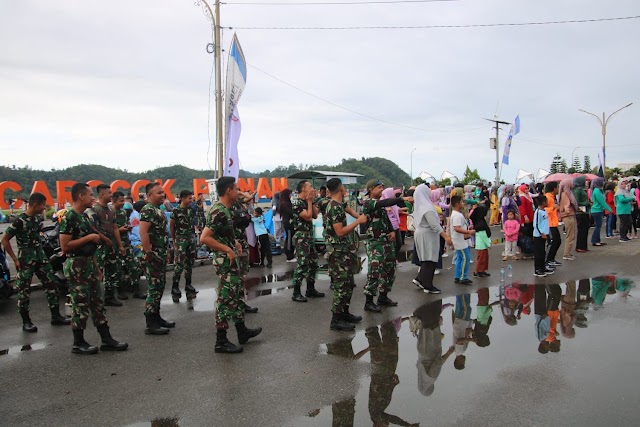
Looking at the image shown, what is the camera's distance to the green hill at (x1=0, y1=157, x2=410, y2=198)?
4784 centimetres

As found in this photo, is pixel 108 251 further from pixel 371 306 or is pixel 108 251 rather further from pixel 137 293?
pixel 371 306

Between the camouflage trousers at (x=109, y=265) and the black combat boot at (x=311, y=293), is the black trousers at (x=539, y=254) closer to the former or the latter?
the black combat boot at (x=311, y=293)

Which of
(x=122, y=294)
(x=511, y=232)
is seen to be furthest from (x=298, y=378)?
(x=511, y=232)

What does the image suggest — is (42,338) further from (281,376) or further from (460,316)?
(460,316)

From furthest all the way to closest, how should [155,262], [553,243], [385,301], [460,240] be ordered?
[553,243] < [460,240] < [385,301] < [155,262]

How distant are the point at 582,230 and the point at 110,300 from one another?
11.1 metres

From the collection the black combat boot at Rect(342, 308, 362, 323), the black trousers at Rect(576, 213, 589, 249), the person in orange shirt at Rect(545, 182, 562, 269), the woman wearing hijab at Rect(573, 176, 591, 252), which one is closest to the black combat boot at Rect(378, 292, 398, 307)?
the black combat boot at Rect(342, 308, 362, 323)

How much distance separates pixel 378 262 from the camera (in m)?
6.62

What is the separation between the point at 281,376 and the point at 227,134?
8397mm

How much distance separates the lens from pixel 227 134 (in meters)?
11.7

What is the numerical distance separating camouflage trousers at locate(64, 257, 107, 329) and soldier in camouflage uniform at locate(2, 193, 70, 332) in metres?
1.52

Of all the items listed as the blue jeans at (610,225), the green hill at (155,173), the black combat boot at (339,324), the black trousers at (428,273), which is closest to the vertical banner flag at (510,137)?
the blue jeans at (610,225)

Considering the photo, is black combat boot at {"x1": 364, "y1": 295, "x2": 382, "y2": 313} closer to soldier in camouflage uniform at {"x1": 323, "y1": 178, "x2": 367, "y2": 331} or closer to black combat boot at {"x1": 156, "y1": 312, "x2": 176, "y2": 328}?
soldier in camouflage uniform at {"x1": 323, "y1": 178, "x2": 367, "y2": 331}

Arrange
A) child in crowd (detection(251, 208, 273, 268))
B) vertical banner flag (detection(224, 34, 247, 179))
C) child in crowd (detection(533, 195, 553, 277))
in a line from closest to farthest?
1. child in crowd (detection(533, 195, 553, 277))
2. child in crowd (detection(251, 208, 273, 268))
3. vertical banner flag (detection(224, 34, 247, 179))
